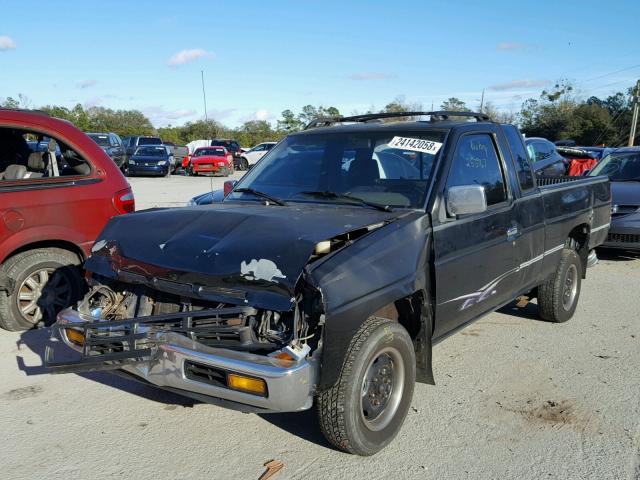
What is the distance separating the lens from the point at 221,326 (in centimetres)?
305

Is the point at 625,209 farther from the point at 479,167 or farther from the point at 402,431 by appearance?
the point at 402,431

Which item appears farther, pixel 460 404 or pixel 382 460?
pixel 460 404

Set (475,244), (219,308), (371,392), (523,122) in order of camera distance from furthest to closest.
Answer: (523,122)
(475,244)
(371,392)
(219,308)

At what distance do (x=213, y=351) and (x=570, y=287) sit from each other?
14.3ft

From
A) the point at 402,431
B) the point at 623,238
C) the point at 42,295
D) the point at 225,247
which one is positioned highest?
the point at 225,247

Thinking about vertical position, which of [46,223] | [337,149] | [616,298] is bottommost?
[616,298]

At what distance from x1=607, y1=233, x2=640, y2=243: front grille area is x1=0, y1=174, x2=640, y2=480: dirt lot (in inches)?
161

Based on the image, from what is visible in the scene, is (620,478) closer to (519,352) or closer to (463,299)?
(463,299)

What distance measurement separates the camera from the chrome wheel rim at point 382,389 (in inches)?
130

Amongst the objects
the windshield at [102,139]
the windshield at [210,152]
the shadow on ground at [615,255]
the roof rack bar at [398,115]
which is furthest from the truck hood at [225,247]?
the windshield at [210,152]

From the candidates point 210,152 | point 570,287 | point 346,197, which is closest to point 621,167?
point 570,287

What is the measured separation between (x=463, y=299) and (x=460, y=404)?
726 mm

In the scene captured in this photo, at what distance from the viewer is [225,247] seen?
3223 millimetres

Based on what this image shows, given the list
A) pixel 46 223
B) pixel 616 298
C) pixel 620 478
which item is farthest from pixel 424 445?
pixel 616 298
